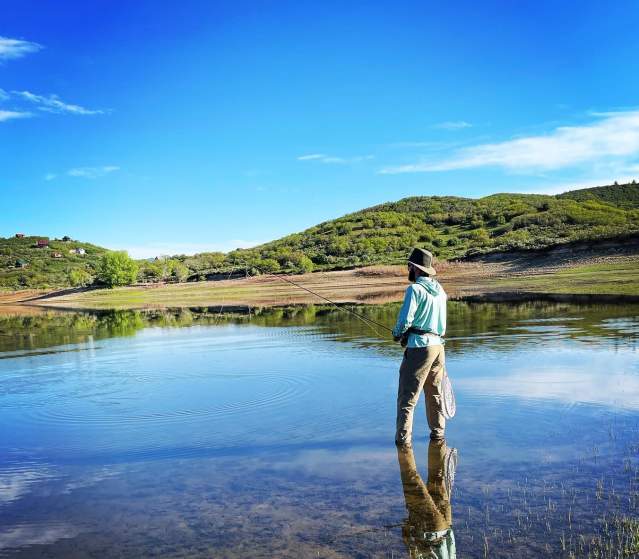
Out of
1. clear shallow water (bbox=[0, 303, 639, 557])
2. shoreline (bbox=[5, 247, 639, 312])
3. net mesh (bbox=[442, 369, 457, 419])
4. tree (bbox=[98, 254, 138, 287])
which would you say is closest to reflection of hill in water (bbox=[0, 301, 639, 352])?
clear shallow water (bbox=[0, 303, 639, 557])

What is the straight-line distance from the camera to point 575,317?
20.1m

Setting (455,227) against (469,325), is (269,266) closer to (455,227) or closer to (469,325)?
(455,227)

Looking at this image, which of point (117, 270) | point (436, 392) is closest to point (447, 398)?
point (436, 392)

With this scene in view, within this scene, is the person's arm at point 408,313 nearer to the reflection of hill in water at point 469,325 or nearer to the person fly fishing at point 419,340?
the person fly fishing at point 419,340

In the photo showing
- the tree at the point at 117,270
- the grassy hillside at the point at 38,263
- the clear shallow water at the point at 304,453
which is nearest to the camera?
the clear shallow water at the point at 304,453

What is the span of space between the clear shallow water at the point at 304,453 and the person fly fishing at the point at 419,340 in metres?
0.53

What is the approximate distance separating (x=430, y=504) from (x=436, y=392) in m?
1.95

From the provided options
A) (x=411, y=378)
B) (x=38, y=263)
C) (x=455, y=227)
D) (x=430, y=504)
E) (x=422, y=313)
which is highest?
(x=38, y=263)

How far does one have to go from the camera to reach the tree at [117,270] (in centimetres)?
8088

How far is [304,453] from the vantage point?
24.0ft

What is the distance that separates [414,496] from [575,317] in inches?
642

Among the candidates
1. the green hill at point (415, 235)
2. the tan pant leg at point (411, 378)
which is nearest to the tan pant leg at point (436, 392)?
the tan pant leg at point (411, 378)

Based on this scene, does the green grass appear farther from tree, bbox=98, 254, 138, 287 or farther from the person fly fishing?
tree, bbox=98, 254, 138, 287

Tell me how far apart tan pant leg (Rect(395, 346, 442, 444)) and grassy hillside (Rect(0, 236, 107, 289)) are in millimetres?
102827
